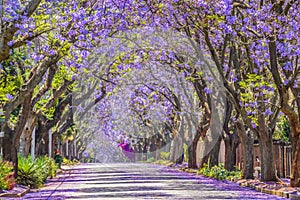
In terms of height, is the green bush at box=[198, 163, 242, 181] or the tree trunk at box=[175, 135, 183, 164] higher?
the tree trunk at box=[175, 135, 183, 164]

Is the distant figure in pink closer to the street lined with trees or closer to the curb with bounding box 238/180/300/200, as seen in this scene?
the street lined with trees

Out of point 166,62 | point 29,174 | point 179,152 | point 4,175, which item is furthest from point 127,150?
point 4,175

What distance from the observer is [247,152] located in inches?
1141

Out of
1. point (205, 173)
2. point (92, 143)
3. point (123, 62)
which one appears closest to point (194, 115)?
point (205, 173)

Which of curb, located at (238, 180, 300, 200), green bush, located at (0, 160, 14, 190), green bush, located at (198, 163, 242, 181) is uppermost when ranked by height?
green bush, located at (0, 160, 14, 190)

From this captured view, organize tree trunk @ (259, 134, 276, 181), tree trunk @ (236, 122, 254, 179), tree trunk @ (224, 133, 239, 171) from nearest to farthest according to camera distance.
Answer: tree trunk @ (259, 134, 276, 181), tree trunk @ (236, 122, 254, 179), tree trunk @ (224, 133, 239, 171)

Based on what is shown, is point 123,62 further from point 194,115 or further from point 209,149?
point 194,115

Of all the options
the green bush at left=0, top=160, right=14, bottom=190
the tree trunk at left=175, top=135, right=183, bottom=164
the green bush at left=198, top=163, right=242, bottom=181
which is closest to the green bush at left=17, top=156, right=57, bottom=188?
the green bush at left=0, top=160, right=14, bottom=190

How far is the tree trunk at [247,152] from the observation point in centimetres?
2862

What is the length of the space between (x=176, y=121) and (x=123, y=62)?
24.1m

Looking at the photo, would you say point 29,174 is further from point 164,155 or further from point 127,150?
point 127,150

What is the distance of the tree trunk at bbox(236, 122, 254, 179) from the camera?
1127 inches

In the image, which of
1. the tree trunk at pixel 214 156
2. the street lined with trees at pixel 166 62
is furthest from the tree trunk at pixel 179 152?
the tree trunk at pixel 214 156

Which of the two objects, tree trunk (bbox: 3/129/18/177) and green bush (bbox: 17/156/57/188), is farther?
green bush (bbox: 17/156/57/188)
